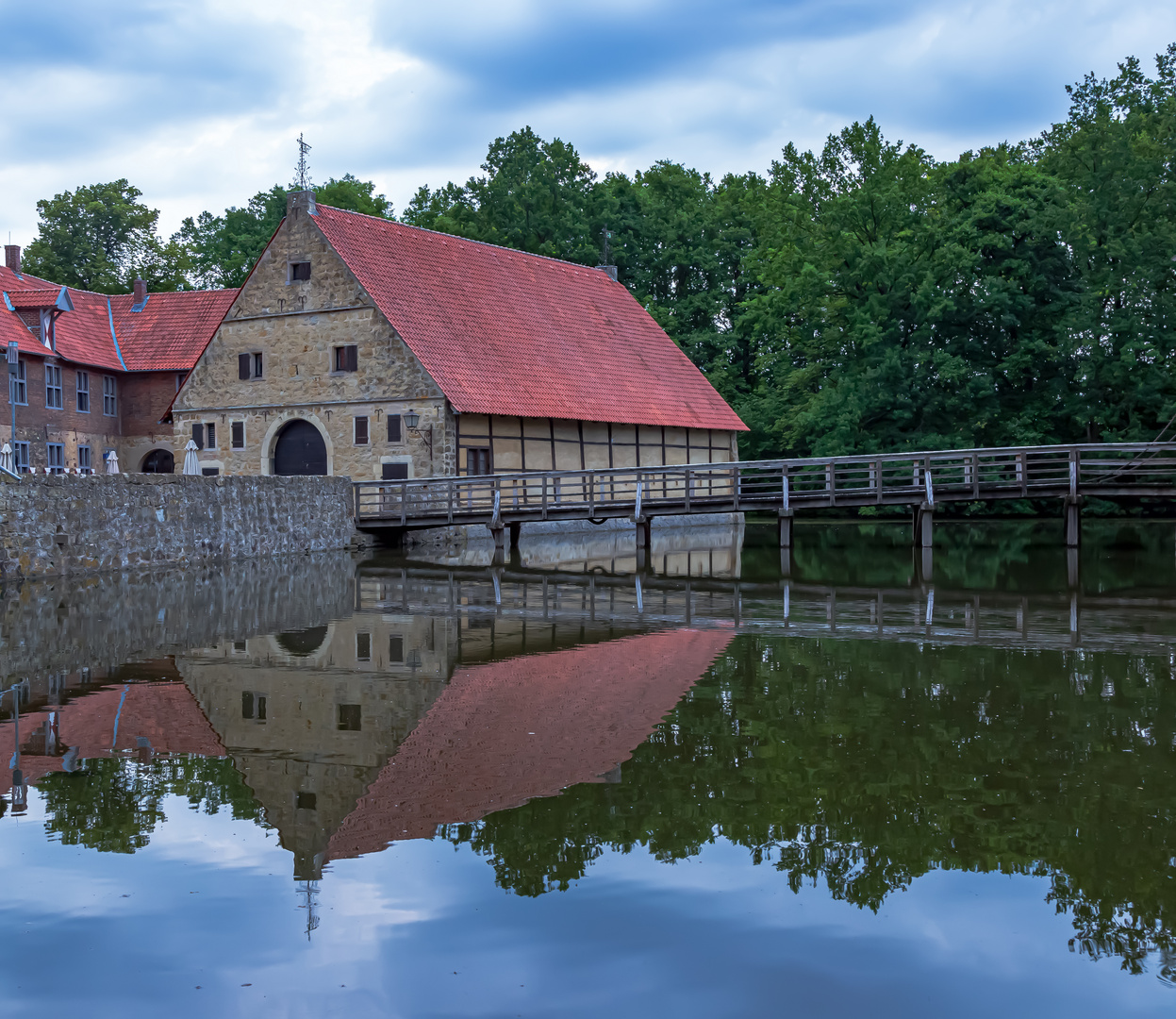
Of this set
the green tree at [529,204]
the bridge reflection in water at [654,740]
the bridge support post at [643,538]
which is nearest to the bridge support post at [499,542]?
the bridge support post at [643,538]

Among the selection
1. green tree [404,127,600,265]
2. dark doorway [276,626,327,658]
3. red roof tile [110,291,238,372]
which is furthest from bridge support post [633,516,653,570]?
green tree [404,127,600,265]

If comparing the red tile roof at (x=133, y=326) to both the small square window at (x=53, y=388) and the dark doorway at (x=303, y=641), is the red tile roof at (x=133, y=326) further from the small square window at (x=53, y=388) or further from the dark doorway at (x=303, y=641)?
the dark doorway at (x=303, y=641)

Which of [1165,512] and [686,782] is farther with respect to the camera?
[1165,512]

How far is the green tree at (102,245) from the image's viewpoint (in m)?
55.2

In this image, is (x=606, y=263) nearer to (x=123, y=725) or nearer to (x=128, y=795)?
(x=123, y=725)

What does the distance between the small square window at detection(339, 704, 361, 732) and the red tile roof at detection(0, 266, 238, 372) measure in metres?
30.2

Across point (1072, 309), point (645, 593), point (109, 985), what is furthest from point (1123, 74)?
point (109, 985)

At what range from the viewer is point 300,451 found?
33.0 m

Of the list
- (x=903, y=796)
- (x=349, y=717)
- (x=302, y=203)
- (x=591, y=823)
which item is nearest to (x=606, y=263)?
(x=302, y=203)

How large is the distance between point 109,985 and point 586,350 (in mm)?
33135

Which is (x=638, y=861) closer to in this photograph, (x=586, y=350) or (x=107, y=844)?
(x=107, y=844)

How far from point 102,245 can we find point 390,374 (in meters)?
34.1

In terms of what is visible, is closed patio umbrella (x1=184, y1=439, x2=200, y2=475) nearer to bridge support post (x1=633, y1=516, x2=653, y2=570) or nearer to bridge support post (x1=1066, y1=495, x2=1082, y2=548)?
bridge support post (x1=633, y1=516, x2=653, y2=570)

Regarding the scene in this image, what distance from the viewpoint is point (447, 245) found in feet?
120
